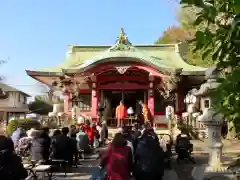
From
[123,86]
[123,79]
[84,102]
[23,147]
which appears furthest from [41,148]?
[84,102]

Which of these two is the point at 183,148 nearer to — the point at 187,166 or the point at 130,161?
the point at 187,166

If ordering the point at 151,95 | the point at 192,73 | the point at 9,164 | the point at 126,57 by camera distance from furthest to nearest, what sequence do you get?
the point at 151,95, the point at 192,73, the point at 126,57, the point at 9,164

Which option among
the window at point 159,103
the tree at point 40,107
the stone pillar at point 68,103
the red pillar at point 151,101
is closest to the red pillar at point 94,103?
the stone pillar at point 68,103

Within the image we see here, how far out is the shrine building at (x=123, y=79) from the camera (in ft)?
70.2

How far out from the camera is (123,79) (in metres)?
23.1

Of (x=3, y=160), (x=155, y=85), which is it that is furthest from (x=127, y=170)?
(x=155, y=85)

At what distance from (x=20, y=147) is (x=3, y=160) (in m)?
4.20

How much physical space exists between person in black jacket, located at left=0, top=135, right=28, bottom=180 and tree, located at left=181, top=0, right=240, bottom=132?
3593 millimetres

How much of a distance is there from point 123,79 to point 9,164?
18090 mm

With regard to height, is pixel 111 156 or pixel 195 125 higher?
pixel 195 125

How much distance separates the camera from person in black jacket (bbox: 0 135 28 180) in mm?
5167

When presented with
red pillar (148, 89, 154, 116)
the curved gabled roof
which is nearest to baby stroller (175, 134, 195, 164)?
the curved gabled roof

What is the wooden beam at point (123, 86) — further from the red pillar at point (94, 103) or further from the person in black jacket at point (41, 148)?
the person in black jacket at point (41, 148)

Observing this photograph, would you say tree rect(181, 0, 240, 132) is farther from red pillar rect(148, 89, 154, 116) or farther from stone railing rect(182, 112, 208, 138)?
red pillar rect(148, 89, 154, 116)
